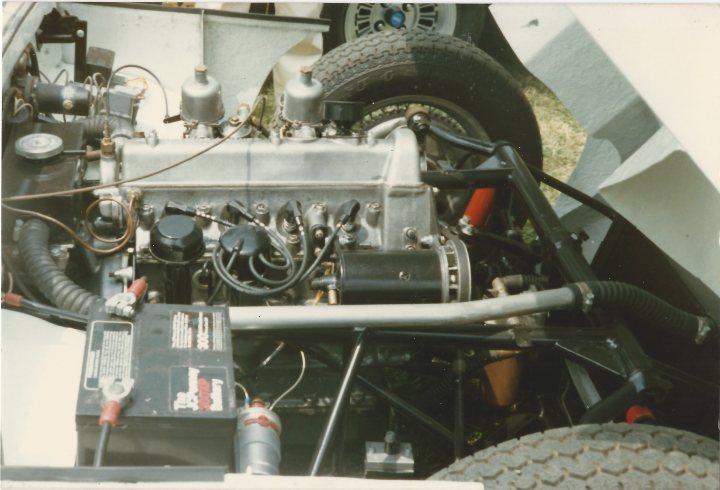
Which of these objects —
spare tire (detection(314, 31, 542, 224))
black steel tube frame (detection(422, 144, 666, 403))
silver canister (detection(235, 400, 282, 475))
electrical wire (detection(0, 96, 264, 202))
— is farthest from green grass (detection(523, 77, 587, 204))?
silver canister (detection(235, 400, 282, 475))

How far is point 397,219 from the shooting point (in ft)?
8.16

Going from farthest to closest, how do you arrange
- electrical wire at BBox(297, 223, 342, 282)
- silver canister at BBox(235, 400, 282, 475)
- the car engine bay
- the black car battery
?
electrical wire at BBox(297, 223, 342, 282)
the car engine bay
silver canister at BBox(235, 400, 282, 475)
the black car battery

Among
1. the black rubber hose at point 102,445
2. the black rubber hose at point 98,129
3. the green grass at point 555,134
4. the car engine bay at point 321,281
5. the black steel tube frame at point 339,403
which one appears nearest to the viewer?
the black rubber hose at point 102,445

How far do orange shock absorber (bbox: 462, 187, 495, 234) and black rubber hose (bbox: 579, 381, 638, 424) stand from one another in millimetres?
967

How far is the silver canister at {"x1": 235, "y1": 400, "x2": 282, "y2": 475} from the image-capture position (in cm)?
184

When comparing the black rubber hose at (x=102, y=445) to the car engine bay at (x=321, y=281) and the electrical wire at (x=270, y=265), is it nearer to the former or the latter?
the car engine bay at (x=321, y=281)

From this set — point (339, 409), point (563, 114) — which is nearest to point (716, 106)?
point (339, 409)

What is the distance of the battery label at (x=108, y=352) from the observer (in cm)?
165

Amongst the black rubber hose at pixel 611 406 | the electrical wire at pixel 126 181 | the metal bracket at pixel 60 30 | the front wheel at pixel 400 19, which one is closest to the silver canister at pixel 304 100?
the electrical wire at pixel 126 181

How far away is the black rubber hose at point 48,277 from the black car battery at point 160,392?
317mm

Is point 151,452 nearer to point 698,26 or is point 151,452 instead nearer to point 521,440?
point 521,440

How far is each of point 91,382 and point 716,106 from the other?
140 cm

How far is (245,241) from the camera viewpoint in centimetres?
224

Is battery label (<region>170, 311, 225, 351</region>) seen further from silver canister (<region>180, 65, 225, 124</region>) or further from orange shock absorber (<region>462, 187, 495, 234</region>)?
orange shock absorber (<region>462, 187, 495, 234</region>)
